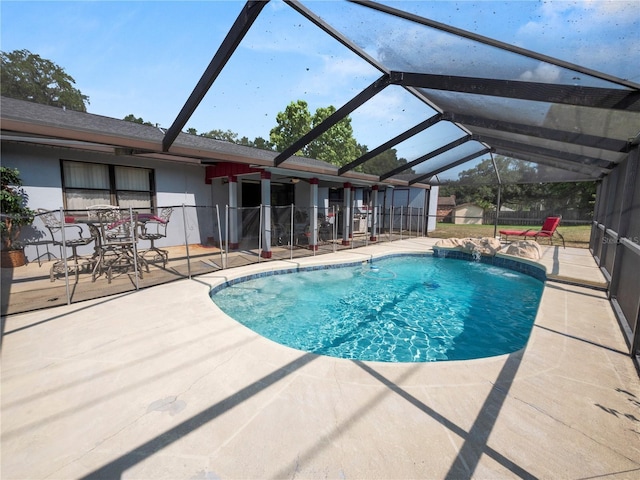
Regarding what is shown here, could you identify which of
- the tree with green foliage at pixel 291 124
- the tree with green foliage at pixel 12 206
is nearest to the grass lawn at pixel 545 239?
the tree with green foliage at pixel 12 206

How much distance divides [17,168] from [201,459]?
7.77 m

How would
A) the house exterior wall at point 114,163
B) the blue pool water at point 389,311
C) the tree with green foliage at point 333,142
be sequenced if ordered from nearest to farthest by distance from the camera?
1. the blue pool water at point 389,311
2. the house exterior wall at point 114,163
3. the tree with green foliage at point 333,142

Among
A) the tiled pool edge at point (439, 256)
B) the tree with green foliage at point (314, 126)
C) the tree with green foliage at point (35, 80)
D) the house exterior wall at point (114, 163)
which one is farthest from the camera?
the tree with green foliage at point (314, 126)

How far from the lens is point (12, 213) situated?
5.50 meters

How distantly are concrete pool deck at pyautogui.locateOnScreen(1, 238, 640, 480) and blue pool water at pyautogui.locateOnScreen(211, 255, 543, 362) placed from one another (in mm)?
1257

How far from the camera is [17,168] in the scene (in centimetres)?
595

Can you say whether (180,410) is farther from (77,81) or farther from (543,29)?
(77,81)

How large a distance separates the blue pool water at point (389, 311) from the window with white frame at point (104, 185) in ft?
12.3

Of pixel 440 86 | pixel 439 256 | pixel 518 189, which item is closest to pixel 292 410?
pixel 440 86

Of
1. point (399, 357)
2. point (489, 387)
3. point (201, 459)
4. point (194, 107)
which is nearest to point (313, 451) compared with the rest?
point (201, 459)

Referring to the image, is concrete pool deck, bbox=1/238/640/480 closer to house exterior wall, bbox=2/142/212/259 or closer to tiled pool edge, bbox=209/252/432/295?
tiled pool edge, bbox=209/252/432/295

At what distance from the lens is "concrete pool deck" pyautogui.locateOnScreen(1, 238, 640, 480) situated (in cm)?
162

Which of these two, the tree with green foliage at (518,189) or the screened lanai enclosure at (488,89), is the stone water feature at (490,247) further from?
the tree with green foliage at (518,189)

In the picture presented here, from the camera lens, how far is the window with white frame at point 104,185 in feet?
22.1
